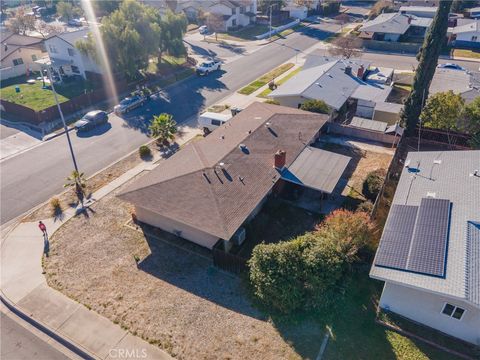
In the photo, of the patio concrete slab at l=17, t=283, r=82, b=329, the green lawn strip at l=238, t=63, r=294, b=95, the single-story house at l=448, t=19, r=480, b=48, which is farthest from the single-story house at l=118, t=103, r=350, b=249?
the single-story house at l=448, t=19, r=480, b=48

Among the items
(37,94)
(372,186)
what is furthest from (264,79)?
(37,94)

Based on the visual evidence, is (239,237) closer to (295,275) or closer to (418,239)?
(295,275)

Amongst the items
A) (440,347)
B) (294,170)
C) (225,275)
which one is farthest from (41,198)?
(440,347)

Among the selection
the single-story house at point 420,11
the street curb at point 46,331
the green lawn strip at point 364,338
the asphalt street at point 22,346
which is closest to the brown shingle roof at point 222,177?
the green lawn strip at point 364,338

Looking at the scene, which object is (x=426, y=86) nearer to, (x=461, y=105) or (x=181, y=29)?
(x=461, y=105)

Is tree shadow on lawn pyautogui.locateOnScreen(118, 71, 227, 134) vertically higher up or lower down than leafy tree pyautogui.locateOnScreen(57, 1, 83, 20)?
lower down

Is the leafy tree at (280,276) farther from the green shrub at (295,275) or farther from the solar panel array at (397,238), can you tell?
the solar panel array at (397,238)

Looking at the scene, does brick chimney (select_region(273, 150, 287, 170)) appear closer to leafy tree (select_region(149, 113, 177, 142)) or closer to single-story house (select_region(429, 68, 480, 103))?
leafy tree (select_region(149, 113, 177, 142))
